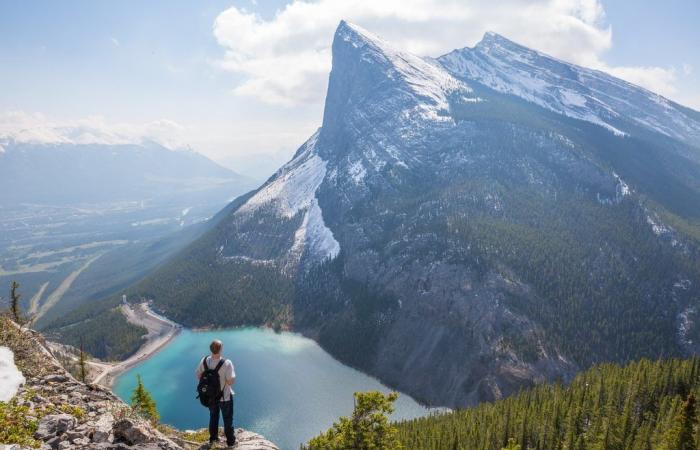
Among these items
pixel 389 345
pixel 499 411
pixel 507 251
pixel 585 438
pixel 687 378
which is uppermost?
pixel 507 251

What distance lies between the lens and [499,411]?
102250mm

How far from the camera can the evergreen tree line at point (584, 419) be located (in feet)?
253

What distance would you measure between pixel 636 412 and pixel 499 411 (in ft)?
86.6

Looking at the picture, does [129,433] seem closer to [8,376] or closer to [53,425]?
[53,425]

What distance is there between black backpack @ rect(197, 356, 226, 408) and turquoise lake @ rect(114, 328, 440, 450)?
10474 centimetres

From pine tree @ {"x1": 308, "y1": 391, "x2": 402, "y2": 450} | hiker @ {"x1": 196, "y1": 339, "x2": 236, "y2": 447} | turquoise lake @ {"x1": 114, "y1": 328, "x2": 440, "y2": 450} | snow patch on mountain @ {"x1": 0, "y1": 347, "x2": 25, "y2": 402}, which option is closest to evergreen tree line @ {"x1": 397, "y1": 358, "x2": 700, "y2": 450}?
turquoise lake @ {"x1": 114, "y1": 328, "x2": 440, "y2": 450}

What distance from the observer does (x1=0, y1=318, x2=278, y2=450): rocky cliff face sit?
68.8 feet

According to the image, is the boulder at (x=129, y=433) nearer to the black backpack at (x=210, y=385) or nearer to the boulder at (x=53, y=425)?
the boulder at (x=53, y=425)

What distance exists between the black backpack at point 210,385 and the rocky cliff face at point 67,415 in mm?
2910

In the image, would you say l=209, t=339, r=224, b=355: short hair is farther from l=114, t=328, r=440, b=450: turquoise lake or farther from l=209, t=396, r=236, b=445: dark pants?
l=114, t=328, r=440, b=450: turquoise lake

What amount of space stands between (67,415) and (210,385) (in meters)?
6.98

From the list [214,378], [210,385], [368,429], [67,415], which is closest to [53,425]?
[67,415]

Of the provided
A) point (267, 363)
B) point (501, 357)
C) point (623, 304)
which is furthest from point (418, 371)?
point (623, 304)

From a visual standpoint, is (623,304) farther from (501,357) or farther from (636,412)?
(636,412)
